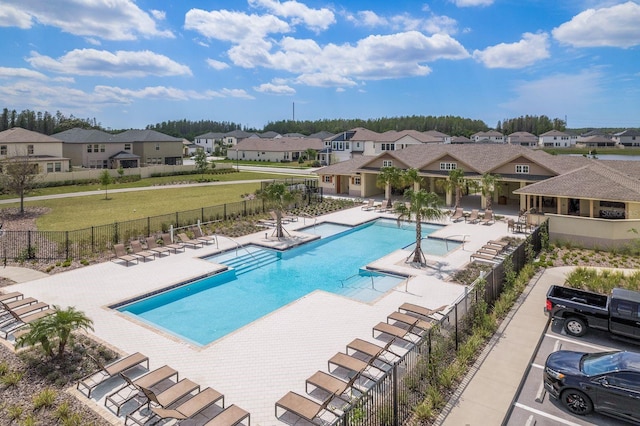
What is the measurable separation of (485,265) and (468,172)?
1961 cm

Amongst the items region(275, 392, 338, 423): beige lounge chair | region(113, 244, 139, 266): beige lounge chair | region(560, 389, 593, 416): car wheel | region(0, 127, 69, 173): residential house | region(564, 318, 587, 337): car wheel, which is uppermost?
region(0, 127, 69, 173): residential house

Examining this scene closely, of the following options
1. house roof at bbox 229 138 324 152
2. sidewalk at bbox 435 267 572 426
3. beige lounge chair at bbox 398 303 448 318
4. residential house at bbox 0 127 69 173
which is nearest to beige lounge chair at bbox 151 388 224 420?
sidewalk at bbox 435 267 572 426

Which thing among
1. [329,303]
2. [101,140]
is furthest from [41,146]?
[329,303]

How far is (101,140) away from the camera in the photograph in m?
69.9

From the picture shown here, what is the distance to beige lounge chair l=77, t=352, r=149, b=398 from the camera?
10938 millimetres

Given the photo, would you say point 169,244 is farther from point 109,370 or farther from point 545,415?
point 545,415

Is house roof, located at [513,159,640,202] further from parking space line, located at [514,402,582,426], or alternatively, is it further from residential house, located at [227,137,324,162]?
residential house, located at [227,137,324,162]

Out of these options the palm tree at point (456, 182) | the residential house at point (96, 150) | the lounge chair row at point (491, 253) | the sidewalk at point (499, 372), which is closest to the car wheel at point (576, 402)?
the sidewalk at point (499, 372)

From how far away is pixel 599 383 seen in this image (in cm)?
963

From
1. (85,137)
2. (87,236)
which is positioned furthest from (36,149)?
(87,236)

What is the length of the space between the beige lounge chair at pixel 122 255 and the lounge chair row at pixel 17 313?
20.6ft

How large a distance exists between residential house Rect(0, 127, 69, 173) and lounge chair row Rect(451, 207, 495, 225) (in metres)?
51.1

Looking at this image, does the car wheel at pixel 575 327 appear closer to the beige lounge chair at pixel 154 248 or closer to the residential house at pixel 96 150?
the beige lounge chair at pixel 154 248

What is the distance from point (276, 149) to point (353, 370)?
90.5 m
